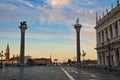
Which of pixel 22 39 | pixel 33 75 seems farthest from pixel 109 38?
pixel 33 75

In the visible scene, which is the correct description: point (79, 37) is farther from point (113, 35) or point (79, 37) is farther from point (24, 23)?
point (113, 35)

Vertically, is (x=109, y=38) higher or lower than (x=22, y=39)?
lower

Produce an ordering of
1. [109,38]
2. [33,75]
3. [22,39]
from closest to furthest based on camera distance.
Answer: [33,75]
[109,38]
[22,39]

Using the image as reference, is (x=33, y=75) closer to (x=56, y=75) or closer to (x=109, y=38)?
(x=56, y=75)

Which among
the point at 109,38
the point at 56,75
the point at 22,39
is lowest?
the point at 56,75

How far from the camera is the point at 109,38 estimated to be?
8200 cm

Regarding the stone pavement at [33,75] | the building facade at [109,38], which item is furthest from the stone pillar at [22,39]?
the stone pavement at [33,75]

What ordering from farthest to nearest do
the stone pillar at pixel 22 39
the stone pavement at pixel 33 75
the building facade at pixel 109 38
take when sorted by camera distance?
the stone pillar at pixel 22 39, the building facade at pixel 109 38, the stone pavement at pixel 33 75

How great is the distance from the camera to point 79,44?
12519 cm

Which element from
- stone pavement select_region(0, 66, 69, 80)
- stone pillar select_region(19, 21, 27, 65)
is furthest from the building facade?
stone pillar select_region(19, 21, 27, 65)

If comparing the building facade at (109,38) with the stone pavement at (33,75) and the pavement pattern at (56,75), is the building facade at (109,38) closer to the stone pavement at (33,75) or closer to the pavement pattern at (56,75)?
the pavement pattern at (56,75)

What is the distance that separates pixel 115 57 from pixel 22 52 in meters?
40.0

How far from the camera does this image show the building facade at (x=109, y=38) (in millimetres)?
73000

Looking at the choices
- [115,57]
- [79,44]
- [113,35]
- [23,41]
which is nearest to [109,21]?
[113,35]
